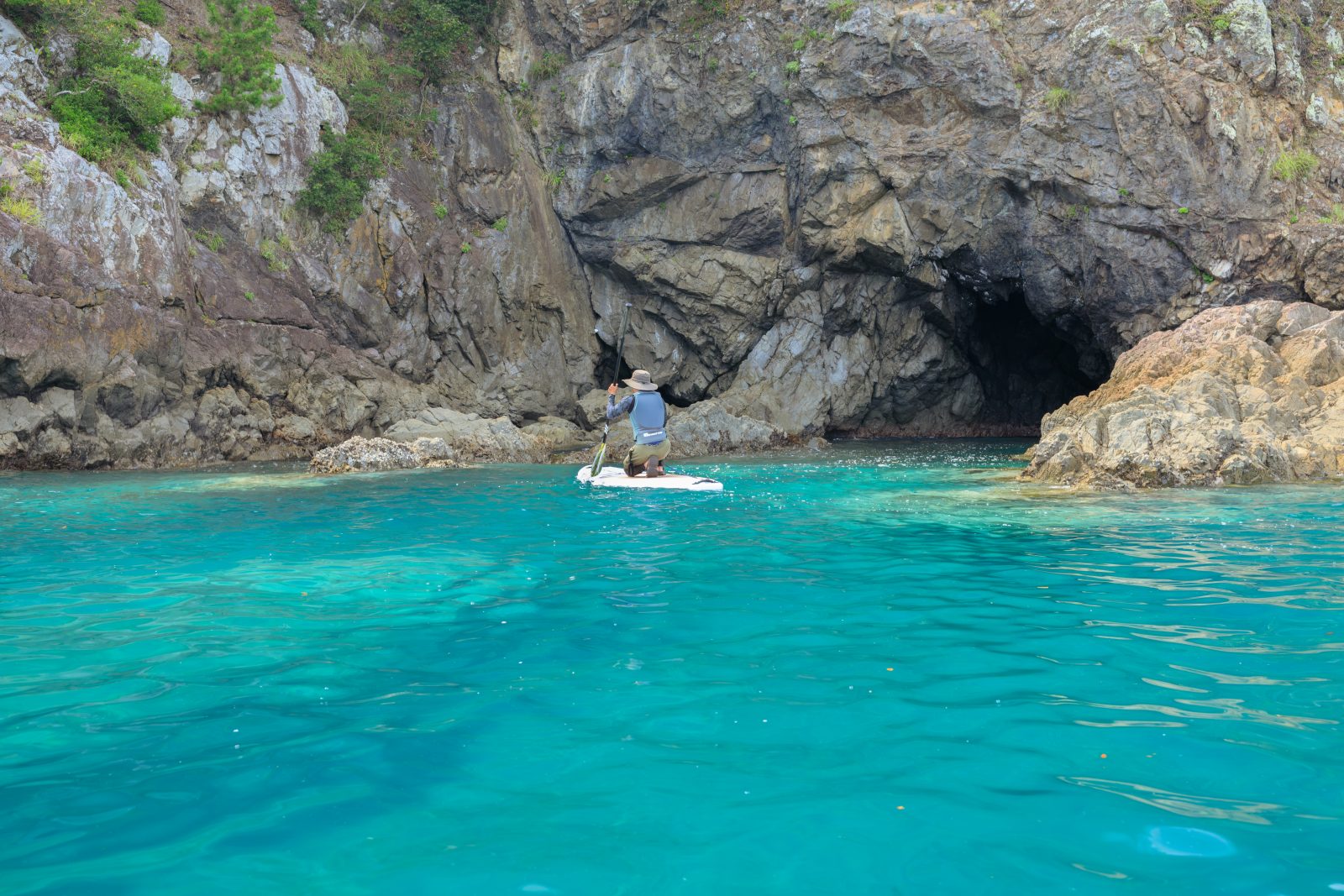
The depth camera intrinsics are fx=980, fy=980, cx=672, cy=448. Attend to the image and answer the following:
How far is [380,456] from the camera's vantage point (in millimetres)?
19844

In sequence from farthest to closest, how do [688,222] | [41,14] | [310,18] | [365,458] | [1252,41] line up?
[688,222] → [310,18] → [1252,41] → [41,14] → [365,458]

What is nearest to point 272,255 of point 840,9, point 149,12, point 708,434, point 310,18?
point 149,12

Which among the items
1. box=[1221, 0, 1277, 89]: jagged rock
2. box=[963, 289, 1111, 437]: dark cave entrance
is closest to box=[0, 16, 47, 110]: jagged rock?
box=[963, 289, 1111, 437]: dark cave entrance

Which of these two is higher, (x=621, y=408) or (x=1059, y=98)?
(x=1059, y=98)

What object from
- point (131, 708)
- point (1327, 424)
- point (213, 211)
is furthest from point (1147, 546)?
point (213, 211)

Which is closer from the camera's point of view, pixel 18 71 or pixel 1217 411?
pixel 1217 411

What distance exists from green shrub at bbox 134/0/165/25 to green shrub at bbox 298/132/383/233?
15.3ft

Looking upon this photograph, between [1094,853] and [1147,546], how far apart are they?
6612 mm

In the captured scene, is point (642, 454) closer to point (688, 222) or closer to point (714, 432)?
point (714, 432)

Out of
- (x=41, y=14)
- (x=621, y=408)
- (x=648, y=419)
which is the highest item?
(x=41, y=14)

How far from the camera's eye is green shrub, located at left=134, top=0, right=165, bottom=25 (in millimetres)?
24469

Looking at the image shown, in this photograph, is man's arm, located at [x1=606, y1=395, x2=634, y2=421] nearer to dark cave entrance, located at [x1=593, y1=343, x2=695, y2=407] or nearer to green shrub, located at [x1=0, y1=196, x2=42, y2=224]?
green shrub, located at [x1=0, y1=196, x2=42, y2=224]

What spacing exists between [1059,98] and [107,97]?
22572 mm

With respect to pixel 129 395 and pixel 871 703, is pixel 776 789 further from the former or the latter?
pixel 129 395
